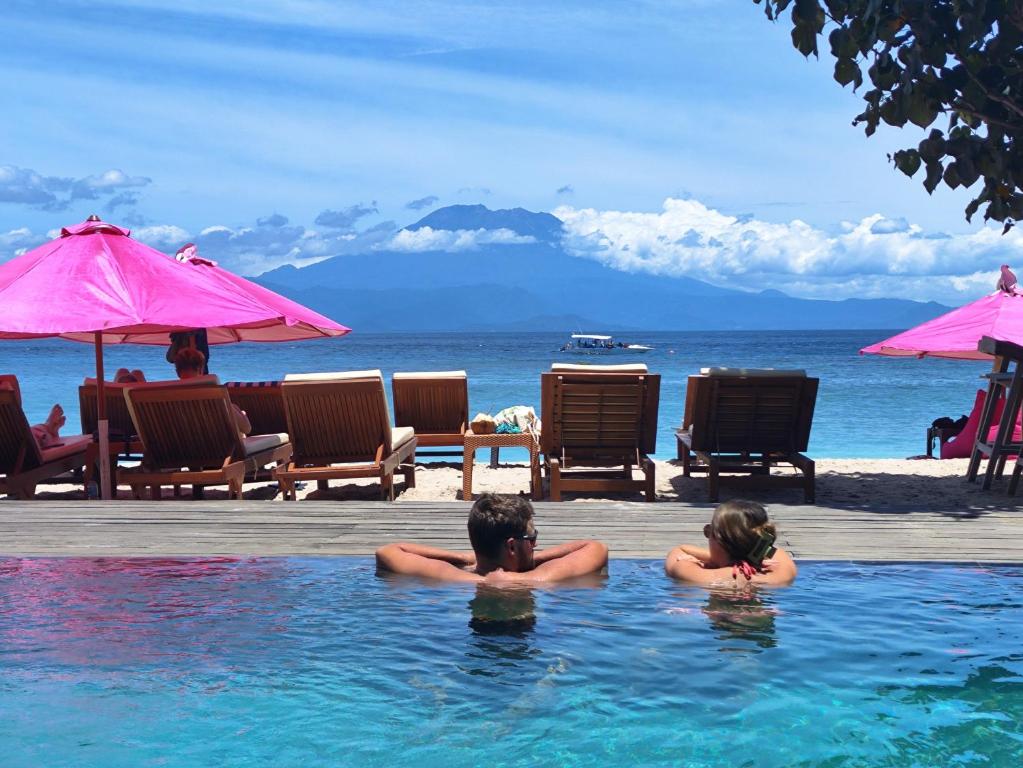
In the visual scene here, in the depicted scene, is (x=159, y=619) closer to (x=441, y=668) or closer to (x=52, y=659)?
(x=52, y=659)

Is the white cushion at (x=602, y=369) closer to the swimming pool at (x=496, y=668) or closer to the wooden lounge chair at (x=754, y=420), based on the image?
the wooden lounge chair at (x=754, y=420)

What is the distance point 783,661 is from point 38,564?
3.89 metres

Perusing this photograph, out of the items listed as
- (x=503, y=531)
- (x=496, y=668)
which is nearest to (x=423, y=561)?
(x=503, y=531)

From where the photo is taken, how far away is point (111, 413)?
1040 cm

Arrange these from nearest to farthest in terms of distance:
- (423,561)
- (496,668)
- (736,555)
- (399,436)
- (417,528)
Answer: (496,668) → (736,555) → (423,561) → (417,528) → (399,436)

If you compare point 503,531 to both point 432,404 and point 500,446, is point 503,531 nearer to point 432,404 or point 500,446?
point 500,446

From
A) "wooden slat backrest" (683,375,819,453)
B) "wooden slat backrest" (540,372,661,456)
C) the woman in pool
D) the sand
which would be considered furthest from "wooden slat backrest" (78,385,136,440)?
the woman in pool

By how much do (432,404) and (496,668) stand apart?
7302 millimetres

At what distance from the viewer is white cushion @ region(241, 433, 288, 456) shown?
880 centimetres

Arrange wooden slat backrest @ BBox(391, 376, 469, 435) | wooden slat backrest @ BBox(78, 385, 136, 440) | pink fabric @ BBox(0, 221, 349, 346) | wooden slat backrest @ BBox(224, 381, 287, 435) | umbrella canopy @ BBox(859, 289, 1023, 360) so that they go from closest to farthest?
pink fabric @ BBox(0, 221, 349, 346) → umbrella canopy @ BBox(859, 289, 1023, 360) → wooden slat backrest @ BBox(78, 385, 136, 440) → wooden slat backrest @ BBox(224, 381, 287, 435) → wooden slat backrest @ BBox(391, 376, 469, 435)

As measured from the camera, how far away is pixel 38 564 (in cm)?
576

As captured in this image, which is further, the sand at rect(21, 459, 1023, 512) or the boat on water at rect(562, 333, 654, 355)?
the boat on water at rect(562, 333, 654, 355)

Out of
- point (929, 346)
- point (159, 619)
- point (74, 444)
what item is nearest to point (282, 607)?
point (159, 619)

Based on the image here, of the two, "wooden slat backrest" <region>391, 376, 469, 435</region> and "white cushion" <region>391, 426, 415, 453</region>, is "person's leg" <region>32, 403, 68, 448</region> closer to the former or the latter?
"white cushion" <region>391, 426, 415, 453</region>
